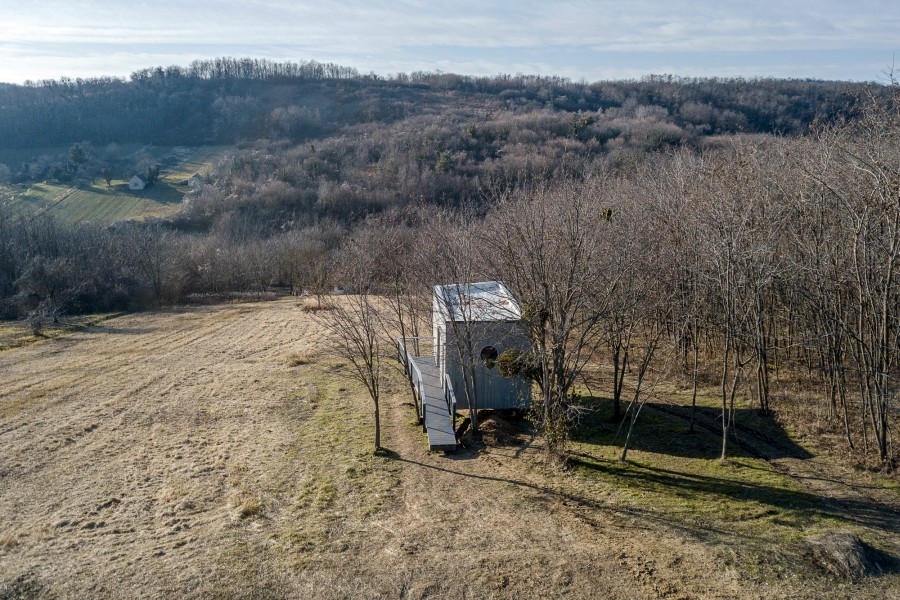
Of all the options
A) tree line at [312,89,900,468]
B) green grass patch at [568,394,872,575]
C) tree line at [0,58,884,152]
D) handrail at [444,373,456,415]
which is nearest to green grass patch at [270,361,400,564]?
handrail at [444,373,456,415]

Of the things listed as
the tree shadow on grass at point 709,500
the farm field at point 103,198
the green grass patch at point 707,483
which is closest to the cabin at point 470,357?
the green grass patch at point 707,483

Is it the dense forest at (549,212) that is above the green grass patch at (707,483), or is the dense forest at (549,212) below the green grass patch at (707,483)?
above

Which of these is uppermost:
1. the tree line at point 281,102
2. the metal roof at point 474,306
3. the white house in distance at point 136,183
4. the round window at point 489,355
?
the tree line at point 281,102

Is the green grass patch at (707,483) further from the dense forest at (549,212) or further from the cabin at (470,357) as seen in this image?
the cabin at (470,357)

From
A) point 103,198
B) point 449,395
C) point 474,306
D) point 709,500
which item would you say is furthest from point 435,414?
point 103,198

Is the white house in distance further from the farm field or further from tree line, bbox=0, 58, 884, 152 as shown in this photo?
tree line, bbox=0, 58, 884, 152

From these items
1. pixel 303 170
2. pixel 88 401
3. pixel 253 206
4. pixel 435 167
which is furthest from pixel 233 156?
pixel 88 401

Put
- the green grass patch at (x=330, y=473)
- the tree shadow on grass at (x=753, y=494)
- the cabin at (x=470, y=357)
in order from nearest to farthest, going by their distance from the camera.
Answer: the tree shadow on grass at (x=753, y=494) < the green grass patch at (x=330, y=473) < the cabin at (x=470, y=357)
